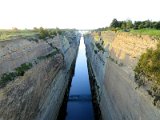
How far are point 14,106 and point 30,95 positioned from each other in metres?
2.97

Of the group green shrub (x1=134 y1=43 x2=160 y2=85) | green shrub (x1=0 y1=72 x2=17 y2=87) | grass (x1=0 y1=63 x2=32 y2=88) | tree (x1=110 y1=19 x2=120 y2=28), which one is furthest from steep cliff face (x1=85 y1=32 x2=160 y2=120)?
tree (x1=110 y1=19 x2=120 y2=28)

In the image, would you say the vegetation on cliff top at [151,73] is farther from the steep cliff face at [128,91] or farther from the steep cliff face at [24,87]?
the steep cliff face at [24,87]

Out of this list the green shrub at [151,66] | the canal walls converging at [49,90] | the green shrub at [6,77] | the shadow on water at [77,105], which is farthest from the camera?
the shadow on water at [77,105]

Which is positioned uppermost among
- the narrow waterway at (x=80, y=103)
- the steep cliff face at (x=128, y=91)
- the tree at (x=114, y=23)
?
the steep cliff face at (x=128, y=91)

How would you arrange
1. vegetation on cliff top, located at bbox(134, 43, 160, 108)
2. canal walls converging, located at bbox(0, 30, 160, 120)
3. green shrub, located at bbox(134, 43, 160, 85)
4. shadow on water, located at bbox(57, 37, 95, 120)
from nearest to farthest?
vegetation on cliff top, located at bbox(134, 43, 160, 108), green shrub, located at bbox(134, 43, 160, 85), canal walls converging, located at bbox(0, 30, 160, 120), shadow on water, located at bbox(57, 37, 95, 120)

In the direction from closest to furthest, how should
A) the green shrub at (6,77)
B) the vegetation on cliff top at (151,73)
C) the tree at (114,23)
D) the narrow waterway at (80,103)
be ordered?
the vegetation on cliff top at (151,73) → the green shrub at (6,77) → the narrow waterway at (80,103) → the tree at (114,23)

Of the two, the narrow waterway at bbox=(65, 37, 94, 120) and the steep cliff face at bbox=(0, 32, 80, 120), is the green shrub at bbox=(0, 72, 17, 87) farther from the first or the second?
the narrow waterway at bbox=(65, 37, 94, 120)

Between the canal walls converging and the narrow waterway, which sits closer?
the canal walls converging

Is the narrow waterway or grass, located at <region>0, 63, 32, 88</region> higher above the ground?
grass, located at <region>0, 63, 32, 88</region>

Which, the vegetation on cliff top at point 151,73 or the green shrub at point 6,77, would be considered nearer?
the vegetation on cliff top at point 151,73

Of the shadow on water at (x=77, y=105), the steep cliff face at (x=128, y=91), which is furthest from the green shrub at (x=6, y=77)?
the shadow on water at (x=77, y=105)


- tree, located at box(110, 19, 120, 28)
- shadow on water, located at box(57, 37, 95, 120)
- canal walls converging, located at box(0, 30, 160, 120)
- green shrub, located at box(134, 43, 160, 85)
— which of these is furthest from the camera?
tree, located at box(110, 19, 120, 28)

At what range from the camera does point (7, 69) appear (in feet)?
48.6

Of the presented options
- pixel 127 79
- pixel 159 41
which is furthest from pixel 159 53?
pixel 127 79
